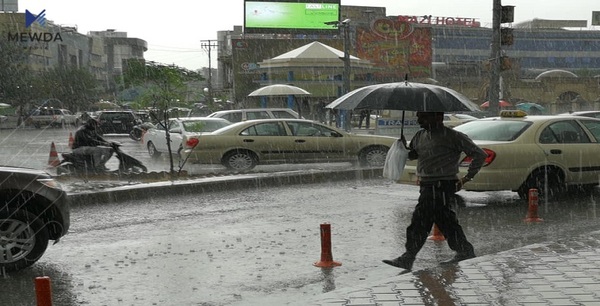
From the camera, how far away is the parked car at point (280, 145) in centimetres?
1706

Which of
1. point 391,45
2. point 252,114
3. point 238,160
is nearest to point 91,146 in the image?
point 238,160

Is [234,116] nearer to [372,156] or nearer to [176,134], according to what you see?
[176,134]

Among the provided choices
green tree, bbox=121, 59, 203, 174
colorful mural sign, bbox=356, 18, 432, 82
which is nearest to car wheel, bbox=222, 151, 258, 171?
green tree, bbox=121, 59, 203, 174

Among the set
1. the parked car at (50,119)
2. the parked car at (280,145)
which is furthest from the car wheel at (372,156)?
the parked car at (50,119)

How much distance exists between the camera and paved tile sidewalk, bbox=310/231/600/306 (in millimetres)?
5570

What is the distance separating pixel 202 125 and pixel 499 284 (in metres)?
14.2

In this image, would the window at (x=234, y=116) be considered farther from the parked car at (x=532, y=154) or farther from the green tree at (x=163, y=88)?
the parked car at (x=532, y=154)

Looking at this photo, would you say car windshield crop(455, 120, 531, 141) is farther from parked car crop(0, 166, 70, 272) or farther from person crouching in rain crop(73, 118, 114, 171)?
person crouching in rain crop(73, 118, 114, 171)

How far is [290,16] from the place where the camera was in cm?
5881

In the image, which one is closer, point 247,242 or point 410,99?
point 410,99

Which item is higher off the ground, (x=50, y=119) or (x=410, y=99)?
(x=410, y=99)

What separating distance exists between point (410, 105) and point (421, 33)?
50047 mm

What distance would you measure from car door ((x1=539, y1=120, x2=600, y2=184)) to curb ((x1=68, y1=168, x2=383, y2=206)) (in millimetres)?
4928

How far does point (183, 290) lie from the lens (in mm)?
6684
